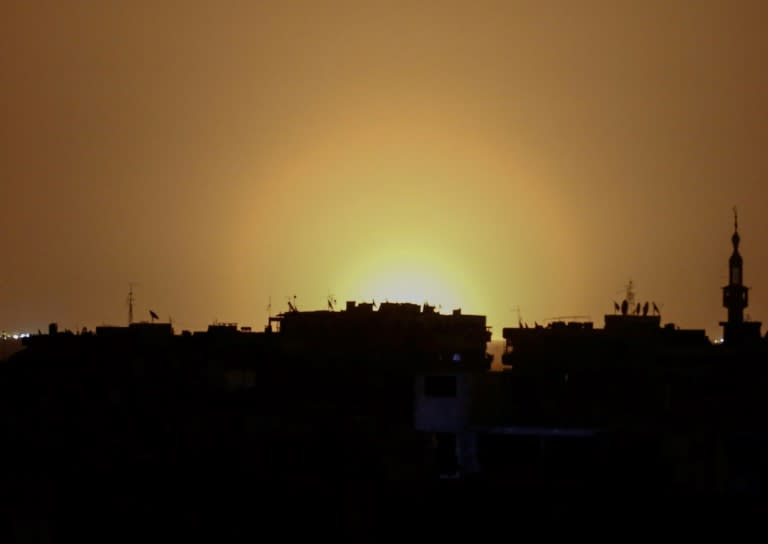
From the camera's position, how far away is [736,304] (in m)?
63.5

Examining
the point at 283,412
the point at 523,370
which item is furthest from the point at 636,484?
the point at 283,412

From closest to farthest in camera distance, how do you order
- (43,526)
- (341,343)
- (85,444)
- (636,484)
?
(43,526), (636,484), (85,444), (341,343)

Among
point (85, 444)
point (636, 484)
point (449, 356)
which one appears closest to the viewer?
point (636, 484)

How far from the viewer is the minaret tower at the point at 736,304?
58.7m

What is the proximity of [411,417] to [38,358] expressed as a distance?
1416 cm

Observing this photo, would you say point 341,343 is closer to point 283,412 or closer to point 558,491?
point 283,412

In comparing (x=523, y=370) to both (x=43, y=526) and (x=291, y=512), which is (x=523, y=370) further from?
(x=43, y=526)

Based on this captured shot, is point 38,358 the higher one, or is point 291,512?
point 38,358

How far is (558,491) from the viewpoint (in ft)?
141

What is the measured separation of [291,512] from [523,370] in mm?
10219

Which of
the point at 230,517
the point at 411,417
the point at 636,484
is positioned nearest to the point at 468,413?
the point at 411,417

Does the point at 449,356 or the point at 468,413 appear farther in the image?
the point at 449,356

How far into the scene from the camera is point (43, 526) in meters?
42.3

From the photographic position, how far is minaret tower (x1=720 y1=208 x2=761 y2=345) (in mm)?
58747
